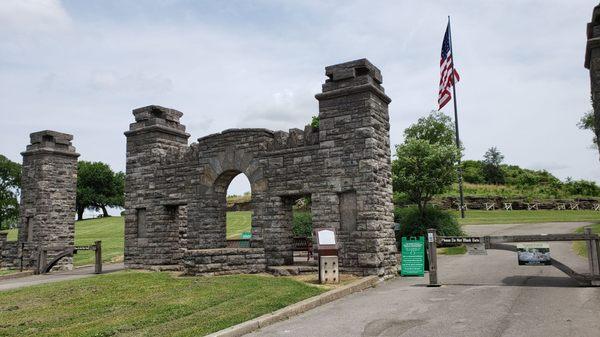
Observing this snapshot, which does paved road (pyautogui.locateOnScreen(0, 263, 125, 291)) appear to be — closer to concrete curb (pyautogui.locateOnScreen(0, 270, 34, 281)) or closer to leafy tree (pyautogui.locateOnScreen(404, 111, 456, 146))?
concrete curb (pyautogui.locateOnScreen(0, 270, 34, 281))

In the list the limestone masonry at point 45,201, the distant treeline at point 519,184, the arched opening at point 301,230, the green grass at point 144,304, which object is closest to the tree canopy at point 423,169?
the arched opening at point 301,230

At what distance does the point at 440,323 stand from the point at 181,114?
13.4 metres

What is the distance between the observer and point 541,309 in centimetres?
738

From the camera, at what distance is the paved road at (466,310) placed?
6.41 m

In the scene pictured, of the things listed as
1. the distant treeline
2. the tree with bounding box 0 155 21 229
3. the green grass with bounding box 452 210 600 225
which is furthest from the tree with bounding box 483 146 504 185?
the tree with bounding box 0 155 21 229

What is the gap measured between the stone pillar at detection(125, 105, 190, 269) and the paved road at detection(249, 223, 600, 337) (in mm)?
8309

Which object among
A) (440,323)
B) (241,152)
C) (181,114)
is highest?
(181,114)

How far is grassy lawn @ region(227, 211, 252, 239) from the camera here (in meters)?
30.6

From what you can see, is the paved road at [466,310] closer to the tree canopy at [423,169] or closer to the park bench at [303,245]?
the park bench at [303,245]

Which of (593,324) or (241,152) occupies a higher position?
(241,152)

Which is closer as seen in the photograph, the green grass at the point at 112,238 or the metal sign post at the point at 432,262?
the metal sign post at the point at 432,262

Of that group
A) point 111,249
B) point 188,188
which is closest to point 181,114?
point 188,188

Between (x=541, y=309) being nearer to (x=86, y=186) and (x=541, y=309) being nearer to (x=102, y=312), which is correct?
(x=102, y=312)

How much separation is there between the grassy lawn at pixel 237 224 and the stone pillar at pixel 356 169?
16.4 m
